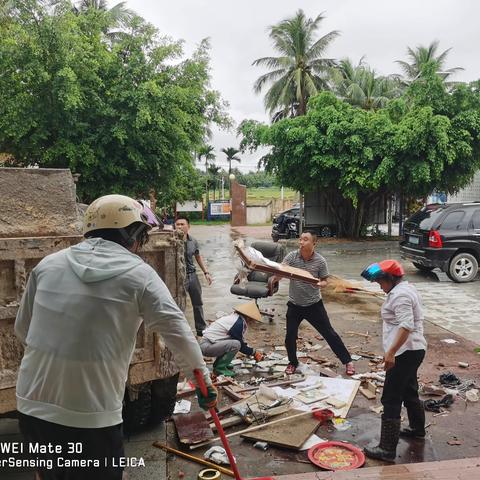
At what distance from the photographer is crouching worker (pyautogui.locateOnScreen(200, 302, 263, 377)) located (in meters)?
5.48

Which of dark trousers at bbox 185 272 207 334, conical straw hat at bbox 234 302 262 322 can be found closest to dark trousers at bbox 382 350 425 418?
conical straw hat at bbox 234 302 262 322

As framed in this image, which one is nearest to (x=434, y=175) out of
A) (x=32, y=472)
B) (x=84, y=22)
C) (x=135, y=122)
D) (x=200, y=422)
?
(x=135, y=122)

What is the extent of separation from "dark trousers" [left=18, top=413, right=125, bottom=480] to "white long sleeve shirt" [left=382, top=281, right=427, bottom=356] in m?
2.43

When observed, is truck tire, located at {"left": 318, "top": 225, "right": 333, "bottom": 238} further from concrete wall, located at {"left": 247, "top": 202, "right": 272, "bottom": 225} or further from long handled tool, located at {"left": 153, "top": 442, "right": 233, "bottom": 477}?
long handled tool, located at {"left": 153, "top": 442, "right": 233, "bottom": 477}

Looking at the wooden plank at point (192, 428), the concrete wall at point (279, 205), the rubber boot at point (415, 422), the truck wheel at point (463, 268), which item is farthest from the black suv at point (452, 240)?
the concrete wall at point (279, 205)

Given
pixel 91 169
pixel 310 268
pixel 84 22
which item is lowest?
pixel 310 268

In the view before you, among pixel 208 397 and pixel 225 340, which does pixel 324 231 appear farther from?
pixel 208 397

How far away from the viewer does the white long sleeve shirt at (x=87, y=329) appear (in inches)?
85.4

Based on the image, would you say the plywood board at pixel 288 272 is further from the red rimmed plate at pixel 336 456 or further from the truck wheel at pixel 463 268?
the truck wheel at pixel 463 268

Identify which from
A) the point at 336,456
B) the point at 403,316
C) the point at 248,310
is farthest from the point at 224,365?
the point at 403,316

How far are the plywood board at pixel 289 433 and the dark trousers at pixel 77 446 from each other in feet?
6.93

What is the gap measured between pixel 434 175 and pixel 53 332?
17264 mm

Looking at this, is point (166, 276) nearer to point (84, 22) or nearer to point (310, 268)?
point (310, 268)

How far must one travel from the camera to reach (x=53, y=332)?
2191 millimetres
